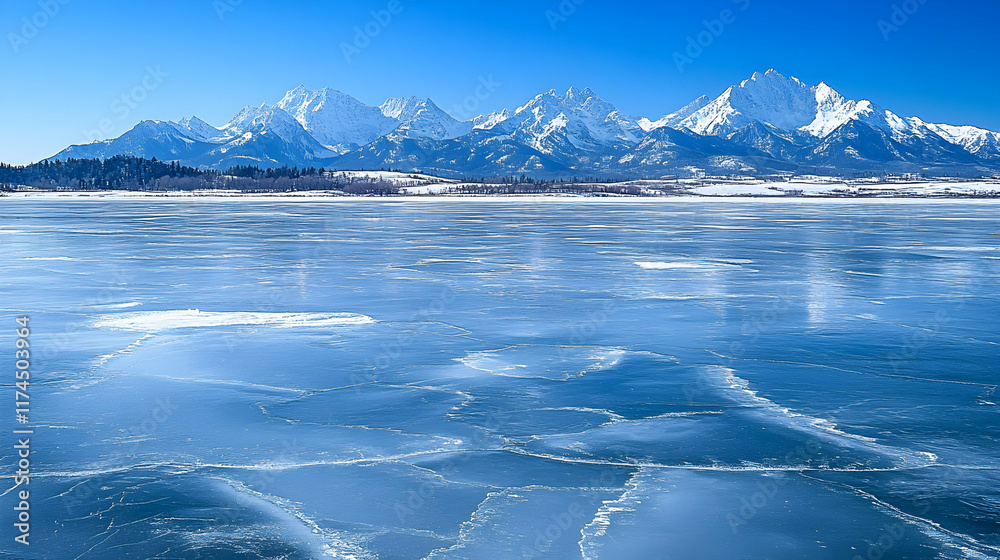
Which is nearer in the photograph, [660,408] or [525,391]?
[660,408]

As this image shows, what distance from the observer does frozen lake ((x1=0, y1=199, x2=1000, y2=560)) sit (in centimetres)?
693

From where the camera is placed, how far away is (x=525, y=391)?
1152 centimetres

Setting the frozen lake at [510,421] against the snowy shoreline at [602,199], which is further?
the snowy shoreline at [602,199]

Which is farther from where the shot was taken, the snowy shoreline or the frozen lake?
the snowy shoreline

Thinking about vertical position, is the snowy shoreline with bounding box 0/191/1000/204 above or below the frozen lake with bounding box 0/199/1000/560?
above

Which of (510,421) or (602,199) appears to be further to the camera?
(602,199)

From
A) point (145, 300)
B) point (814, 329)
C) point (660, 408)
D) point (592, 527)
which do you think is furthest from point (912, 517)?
point (145, 300)

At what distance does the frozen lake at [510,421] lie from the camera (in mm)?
6934

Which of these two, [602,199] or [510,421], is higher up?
[602,199]

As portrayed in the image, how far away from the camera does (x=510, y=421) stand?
10102mm

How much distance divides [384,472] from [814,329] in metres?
10.8

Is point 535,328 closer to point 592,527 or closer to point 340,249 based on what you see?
point 592,527

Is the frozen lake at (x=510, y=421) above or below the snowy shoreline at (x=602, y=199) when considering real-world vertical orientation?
below

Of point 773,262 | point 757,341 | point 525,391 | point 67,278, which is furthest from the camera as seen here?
point 773,262
